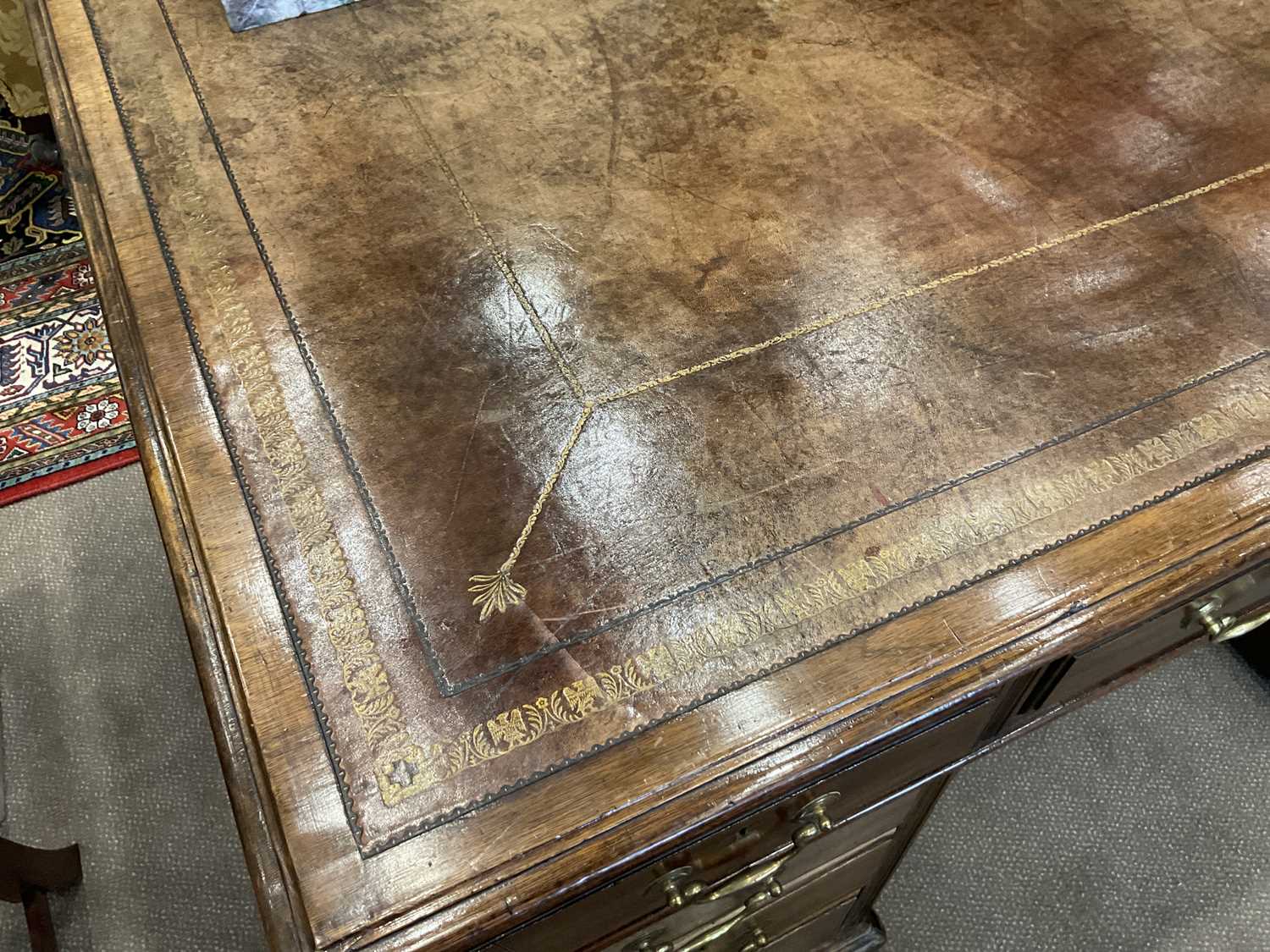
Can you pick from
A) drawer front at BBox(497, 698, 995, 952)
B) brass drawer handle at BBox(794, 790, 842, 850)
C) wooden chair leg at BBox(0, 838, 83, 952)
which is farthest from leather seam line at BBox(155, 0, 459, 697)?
wooden chair leg at BBox(0, 838, 83, 952)

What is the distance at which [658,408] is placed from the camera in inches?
36.3

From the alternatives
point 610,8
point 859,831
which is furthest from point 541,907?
point 610,8

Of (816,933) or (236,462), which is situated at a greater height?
(236,462)

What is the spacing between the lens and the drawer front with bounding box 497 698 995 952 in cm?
Answer: 80

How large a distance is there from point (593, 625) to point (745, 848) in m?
0.27

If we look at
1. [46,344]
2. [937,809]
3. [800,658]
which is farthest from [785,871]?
[46,344]

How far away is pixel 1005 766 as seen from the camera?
1.78 m

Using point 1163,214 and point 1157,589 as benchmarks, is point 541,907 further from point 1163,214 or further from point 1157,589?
point 1163,214

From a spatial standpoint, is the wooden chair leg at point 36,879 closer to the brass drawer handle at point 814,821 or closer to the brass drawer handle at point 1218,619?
the brass drawer handle at point 814,821

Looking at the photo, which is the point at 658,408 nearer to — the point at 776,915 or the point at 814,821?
the point at 814,821

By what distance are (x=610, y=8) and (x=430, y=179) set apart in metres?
0.43

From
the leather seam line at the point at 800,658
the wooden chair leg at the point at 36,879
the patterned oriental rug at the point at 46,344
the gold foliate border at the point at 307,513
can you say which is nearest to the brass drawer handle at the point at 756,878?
the leather seam line at the point at 800,658

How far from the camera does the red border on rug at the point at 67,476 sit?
203cm

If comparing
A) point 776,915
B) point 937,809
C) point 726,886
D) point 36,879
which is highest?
point 726,886
